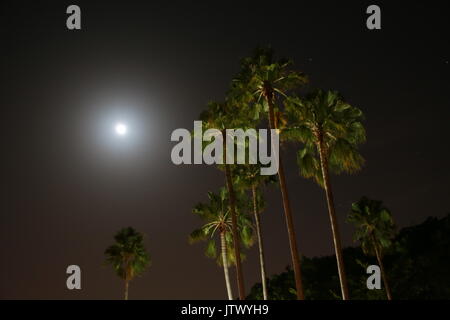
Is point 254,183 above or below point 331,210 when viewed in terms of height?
above

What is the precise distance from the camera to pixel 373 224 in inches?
1734

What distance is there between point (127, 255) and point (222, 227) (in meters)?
16.9

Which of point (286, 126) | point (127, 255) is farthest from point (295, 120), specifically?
point (127, 255)

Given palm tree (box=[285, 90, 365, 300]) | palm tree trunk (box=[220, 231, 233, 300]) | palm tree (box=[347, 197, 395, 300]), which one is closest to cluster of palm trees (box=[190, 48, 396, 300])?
palm tree (box=[285, 90, 365, 300])

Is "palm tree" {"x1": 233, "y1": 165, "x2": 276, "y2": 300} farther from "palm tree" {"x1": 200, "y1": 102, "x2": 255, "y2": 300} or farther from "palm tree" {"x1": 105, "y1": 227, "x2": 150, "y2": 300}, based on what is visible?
"palm tree" {"x1": 105, "y1": 227, "x2": 150, "y2": 300}

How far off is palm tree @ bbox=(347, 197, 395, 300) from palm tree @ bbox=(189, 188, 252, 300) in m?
11.9

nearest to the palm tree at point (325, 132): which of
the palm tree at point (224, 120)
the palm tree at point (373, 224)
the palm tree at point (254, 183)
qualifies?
the palm tree at point (224, 120)

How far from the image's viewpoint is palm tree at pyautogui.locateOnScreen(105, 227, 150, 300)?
51625 millimetres

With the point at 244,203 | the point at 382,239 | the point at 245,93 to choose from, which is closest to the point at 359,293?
the point at 382,239

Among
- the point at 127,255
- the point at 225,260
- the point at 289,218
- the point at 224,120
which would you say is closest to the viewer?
the point at 289,218

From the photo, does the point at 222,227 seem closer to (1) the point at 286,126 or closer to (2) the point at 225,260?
(2) the point at 225,260

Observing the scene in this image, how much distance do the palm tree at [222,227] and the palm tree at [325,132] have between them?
13.6m

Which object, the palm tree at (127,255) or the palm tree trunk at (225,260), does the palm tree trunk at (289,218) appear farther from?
the palm tree at (127,255)

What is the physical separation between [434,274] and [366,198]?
17899 mm
